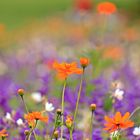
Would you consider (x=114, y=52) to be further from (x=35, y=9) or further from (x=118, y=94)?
(x=35, y=9)

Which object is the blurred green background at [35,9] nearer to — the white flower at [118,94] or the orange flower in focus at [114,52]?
the orange flower in focus at [114,52]

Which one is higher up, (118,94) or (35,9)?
(35,9)

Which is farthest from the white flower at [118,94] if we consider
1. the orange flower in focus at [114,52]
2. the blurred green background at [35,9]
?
the blurred green background at [35,9]

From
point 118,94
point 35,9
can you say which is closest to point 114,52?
point 118,94

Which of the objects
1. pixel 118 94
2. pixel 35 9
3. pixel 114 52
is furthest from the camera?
pixel 35 9

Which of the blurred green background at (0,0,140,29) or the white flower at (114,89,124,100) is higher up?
the blurred green background at (0,0,140,29)

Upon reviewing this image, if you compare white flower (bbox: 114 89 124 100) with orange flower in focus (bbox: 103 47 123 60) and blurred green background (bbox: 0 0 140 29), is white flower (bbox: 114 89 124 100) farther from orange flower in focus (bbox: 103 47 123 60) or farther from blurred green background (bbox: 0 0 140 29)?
blurred green background (bbox: 0 0 140 29)

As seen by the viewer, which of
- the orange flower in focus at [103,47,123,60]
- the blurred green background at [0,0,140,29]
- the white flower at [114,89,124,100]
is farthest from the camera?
the blurred green background at [0,0,140,29]

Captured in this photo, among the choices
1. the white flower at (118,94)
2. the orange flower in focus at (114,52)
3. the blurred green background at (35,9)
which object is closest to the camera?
the white flower at (118,94)

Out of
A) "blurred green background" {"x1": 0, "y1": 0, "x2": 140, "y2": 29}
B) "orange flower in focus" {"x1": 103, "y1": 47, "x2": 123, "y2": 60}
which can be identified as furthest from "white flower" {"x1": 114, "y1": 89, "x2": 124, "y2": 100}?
"blurred green background" {"x1": 0, "y1": 0, "x2": 140, "y2": 29}

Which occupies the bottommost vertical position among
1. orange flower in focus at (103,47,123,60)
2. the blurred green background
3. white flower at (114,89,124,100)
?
white flower at (114,89,124,100)
